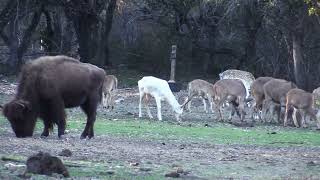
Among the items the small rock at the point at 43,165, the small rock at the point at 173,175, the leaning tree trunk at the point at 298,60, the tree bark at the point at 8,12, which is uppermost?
the tree bark at the point at 8,12

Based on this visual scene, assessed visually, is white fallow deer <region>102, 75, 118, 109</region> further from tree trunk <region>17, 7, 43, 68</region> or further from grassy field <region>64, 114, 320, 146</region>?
tree trunk <region>17, 7, 43, 68</region>

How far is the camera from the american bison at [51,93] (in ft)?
61.1

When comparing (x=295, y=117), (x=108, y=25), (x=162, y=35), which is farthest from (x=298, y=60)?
(x=162, y=35)

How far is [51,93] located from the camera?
740 inches

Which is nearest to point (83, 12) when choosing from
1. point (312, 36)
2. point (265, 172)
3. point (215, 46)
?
point (215, 46)

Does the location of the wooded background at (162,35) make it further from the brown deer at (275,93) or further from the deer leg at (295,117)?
the deer leg at (295,117)

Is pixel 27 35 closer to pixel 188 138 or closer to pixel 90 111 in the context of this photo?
pixel 188 138

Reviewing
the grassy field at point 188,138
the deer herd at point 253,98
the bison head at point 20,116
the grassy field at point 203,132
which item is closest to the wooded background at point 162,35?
the deer herd at point 253,98

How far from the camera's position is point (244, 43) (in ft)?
158

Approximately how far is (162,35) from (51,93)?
3280 centimetres

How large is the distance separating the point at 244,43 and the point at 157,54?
578 cm

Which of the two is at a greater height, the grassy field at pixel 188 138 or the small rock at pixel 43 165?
the small rock at pixel 43 165

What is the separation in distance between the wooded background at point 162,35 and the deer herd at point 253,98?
9.11m

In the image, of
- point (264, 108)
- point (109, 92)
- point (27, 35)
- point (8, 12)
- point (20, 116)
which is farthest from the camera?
point (27, 35)
